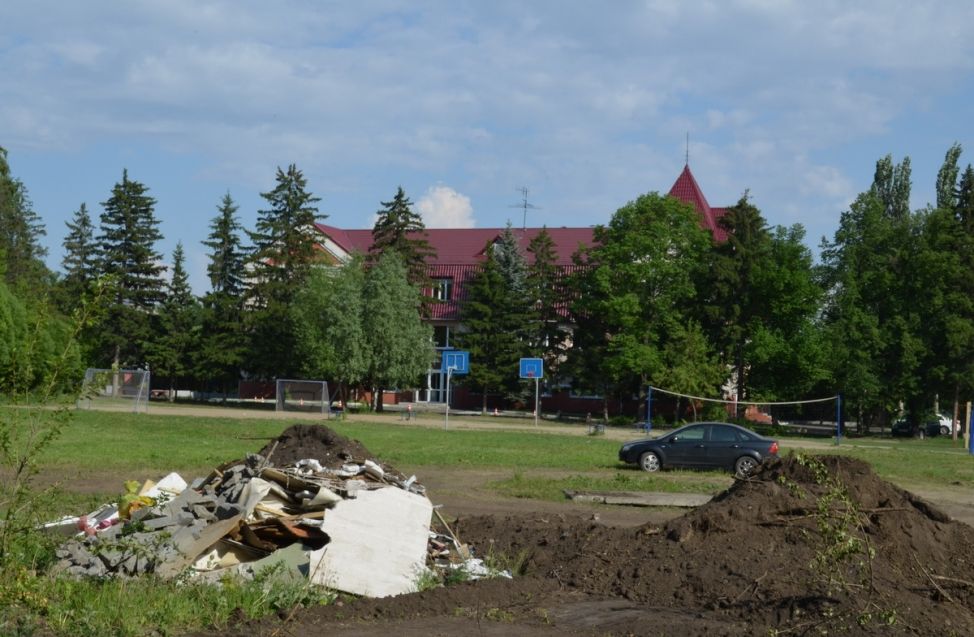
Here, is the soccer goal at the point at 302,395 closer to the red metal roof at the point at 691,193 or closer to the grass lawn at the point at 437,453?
the grass lawn at the point at 437,453

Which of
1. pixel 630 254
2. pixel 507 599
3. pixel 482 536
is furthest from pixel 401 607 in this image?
pixel 630 254

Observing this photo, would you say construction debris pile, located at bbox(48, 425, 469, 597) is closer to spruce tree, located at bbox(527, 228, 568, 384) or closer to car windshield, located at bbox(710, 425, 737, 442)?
car windshield, located at bbox(710, 425, 737, 442)

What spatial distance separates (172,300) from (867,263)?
47.9 meters

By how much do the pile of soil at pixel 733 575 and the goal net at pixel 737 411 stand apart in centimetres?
4318

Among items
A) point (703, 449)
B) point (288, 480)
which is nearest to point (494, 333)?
point (703, 449)

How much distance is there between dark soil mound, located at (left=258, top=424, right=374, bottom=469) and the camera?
14508 mm

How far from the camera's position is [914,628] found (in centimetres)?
907

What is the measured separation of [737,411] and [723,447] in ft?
134

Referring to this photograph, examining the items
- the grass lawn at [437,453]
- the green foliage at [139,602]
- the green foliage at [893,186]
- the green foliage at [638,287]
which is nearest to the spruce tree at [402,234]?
the green foliage at [638,287]

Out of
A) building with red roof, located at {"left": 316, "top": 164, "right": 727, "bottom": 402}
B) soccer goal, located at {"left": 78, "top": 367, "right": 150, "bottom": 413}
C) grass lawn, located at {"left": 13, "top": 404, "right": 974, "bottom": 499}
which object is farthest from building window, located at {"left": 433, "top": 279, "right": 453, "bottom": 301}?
grass lawn, located at {"left": 13, "top": 404, "right": 974, "bottom": 499}

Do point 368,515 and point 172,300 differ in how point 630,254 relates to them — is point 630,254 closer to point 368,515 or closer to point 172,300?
point 172,300

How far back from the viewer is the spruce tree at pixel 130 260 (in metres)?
73.3

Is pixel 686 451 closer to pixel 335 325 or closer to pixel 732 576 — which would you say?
pixel 732 576

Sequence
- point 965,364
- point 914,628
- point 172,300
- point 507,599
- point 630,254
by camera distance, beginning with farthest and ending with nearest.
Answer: point 172,300 → point 630,254 → point 965,364 → point 507,599 → point 914,628
